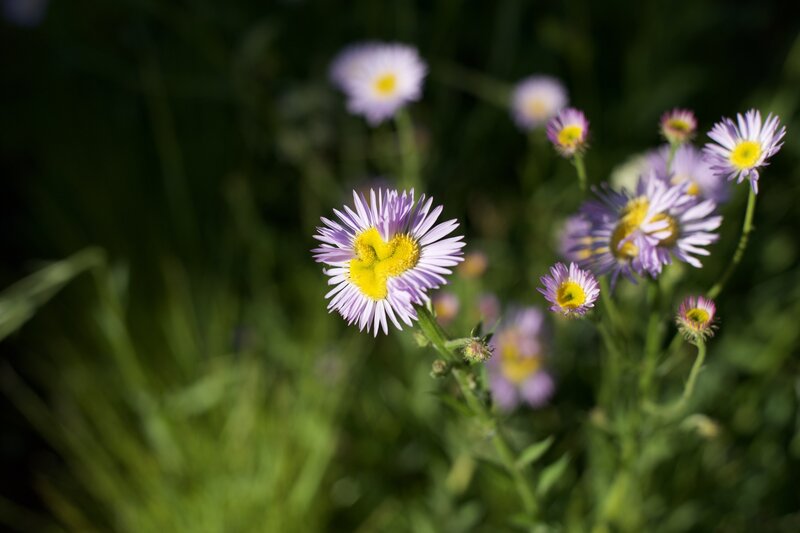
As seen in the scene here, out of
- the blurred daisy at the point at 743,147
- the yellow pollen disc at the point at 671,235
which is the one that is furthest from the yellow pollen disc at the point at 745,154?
the yellow pollen disc at the point at 671,235

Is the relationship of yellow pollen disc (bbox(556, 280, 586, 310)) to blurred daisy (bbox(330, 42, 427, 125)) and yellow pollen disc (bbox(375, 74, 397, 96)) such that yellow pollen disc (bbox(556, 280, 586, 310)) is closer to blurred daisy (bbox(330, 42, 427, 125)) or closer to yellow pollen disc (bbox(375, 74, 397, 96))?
blurred daisy (bbox(330, 42, 427, 125))

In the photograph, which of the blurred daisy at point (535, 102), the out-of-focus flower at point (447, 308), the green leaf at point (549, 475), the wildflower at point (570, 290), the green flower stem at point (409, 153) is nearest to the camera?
the wildflower at point (570, 290)

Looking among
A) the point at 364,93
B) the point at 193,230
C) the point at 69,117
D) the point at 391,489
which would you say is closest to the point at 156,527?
the point at 391,489

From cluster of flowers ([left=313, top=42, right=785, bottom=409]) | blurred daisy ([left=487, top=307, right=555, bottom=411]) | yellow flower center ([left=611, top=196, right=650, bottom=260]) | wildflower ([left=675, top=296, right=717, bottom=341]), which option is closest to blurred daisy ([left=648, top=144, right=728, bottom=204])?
cluster of flowers ([left=313, top=42, right=785, bottom=409])

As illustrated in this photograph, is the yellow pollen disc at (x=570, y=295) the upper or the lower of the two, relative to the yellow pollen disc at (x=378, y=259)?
lower

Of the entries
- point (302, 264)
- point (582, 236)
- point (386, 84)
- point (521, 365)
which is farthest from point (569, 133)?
point (302, 264)

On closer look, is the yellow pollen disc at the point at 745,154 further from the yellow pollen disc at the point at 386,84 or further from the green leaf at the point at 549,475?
the yellow pollen disc at the point at 386,84
